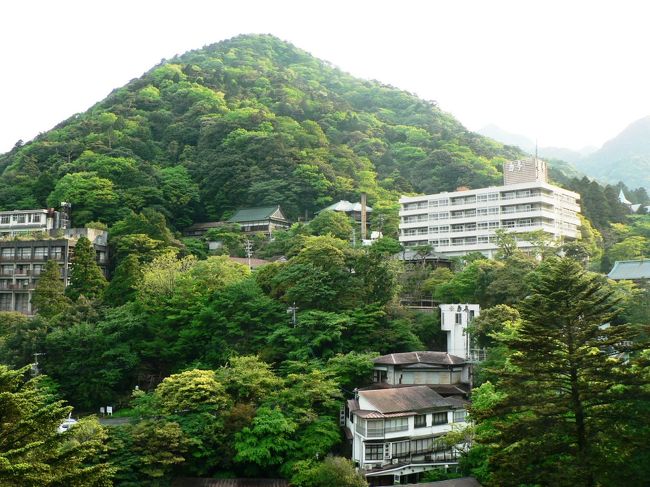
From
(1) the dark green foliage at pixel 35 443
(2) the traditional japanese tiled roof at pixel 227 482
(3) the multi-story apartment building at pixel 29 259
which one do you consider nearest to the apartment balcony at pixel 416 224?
(3) the multi-story apartment building at pixel 29 259

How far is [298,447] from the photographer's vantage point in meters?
25.5

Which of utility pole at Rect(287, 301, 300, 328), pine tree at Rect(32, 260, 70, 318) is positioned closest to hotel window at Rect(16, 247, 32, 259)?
pine tree at Rect(32, 260, 70, 318)

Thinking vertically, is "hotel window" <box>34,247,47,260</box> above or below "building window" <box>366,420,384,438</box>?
above

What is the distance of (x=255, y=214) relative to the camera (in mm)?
60719

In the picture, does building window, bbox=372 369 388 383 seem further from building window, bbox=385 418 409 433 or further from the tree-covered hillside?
the tree-covered hillside

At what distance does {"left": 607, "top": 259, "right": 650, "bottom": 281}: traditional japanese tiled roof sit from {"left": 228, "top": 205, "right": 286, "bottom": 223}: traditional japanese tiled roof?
30739 mm

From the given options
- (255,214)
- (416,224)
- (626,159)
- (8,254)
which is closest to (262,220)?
(255,214)

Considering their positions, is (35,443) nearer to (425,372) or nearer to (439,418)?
(439,418)

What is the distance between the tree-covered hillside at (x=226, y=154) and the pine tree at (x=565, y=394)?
4290 centimetres

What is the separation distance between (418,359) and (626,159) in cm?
13456

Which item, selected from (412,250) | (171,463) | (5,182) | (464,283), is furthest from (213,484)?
(5,182)

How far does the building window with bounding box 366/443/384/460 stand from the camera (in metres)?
25.8

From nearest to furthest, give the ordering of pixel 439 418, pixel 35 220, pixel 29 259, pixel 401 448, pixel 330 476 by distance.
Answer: pixel 330 476 < pixel 401 448 < pixel 439 418 < pixel 29 259 < pixel 35 220

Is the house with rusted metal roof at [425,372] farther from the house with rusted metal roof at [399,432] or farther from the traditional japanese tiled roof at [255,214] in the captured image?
the traditional japanese tiled roof at [255,214]
